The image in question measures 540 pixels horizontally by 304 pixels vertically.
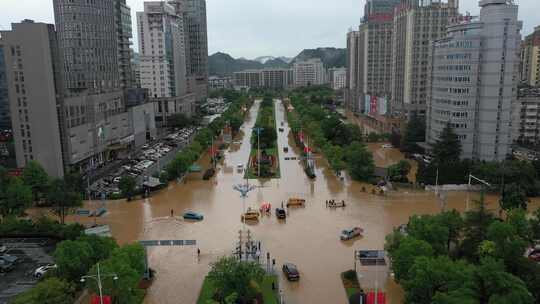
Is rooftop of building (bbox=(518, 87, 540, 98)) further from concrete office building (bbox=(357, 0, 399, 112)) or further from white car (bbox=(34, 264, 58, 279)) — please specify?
white car (bbox=(34, 264, 58, 279))

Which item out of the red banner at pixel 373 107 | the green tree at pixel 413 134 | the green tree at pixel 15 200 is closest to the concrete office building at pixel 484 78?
the green tree at pixel 413 134

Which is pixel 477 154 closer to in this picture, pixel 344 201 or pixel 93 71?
pixel 344 201

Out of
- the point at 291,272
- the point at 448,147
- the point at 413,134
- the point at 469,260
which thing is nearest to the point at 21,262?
the point at 291,272

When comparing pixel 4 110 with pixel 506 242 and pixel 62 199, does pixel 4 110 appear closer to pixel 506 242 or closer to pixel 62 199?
pixel 62 199

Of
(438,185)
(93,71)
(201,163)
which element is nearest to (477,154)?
(438,185)

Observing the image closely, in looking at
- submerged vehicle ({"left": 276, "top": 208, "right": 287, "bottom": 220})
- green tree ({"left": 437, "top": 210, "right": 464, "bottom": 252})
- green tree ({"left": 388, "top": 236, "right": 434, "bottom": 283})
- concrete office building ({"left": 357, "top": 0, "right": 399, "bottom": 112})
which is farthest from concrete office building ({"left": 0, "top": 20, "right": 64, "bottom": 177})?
concrete office building ({"left": 357, "top": 0, "right": 399, "bottom": 112})
